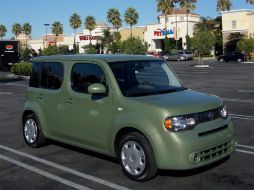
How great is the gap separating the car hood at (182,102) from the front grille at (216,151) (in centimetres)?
57

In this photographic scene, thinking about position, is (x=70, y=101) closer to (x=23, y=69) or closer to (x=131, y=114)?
(x=131, y=114)

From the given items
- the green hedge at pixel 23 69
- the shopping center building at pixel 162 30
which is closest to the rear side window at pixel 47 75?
the green hedge at pixel 23 69

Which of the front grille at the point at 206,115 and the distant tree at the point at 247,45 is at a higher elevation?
the distant tree at the point at 247,45

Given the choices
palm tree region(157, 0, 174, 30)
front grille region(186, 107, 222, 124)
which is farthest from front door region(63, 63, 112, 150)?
palm tree region(157, 0, 174, 30)

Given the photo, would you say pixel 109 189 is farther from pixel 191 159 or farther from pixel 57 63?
pixel 57 63

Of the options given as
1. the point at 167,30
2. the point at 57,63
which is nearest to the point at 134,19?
the point at 167,30

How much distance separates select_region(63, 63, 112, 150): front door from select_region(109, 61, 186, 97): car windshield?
26 cm

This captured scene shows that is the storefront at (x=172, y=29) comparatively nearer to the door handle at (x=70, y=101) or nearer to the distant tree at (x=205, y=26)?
the distant tree at (x=205, y=26)

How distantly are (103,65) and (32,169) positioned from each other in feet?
6.86

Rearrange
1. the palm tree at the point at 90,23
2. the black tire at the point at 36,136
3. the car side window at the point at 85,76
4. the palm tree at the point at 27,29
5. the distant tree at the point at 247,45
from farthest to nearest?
the palm tree at the point at 27,29, the palm tree at the point at 90,23, the distant tree at the point at 247,45, the black tire at the point at 36,136, the car side window at the point at 85,76

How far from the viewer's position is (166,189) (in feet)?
19.0

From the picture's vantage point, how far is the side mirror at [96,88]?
6.45 meters

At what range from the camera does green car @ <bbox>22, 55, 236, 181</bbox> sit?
5.82m

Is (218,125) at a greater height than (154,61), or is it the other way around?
(154,61)
